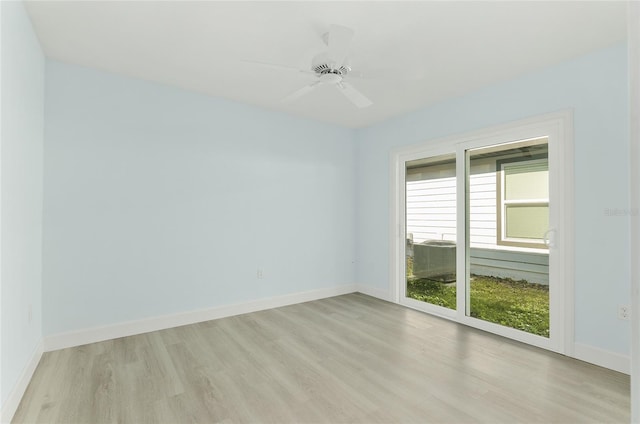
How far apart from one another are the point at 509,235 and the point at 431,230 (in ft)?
3.08

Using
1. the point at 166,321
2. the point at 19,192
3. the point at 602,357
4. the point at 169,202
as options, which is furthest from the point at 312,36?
the point at 602,357

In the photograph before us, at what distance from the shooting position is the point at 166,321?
134 inches

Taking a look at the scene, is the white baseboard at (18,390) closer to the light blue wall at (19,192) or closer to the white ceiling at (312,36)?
the light blue wall at (19,192)

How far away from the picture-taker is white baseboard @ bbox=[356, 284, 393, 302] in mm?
4504

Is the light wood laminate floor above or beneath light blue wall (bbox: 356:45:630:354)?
beneath

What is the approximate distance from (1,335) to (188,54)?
7.67 feet

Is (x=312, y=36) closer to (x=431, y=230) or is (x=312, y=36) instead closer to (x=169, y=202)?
(x=169, y=202)

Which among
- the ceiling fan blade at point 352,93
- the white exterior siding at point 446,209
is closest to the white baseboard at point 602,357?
the white exterior siding at point 446,209

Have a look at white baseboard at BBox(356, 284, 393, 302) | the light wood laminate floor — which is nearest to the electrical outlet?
the light wood laminate floor

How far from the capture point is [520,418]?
77.3 inches

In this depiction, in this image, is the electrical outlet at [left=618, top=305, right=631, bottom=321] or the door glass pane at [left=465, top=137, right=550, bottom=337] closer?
the electrical outlet at [left=618, top=305, right=631, bottom=321]

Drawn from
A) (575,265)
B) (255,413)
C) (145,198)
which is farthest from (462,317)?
(145,198)

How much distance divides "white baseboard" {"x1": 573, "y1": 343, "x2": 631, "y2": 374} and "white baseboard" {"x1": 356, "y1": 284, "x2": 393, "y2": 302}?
6.85 ft

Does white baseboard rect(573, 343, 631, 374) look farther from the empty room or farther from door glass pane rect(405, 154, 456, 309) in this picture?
door glass pane rect(405, 154, 456, 309)
